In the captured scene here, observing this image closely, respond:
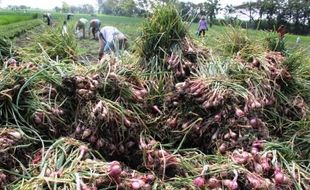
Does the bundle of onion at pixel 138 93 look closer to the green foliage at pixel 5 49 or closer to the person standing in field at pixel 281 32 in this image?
the green foliage at pixel 5 49

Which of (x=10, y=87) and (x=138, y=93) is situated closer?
(x=10, y=87)

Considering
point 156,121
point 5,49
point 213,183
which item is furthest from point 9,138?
point 5,49

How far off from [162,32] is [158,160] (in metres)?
1.35

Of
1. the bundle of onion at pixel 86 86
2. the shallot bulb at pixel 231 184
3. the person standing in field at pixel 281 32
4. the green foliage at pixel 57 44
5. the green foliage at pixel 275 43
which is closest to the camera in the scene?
the shallot bulb at pixel 231 184

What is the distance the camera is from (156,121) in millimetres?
2883

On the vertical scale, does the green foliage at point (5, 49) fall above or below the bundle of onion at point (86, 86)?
above

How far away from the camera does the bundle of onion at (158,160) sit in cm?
241

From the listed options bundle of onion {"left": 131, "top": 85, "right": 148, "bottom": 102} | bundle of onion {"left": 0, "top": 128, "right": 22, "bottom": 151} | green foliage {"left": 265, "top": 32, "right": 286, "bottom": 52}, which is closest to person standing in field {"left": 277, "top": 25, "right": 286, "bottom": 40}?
green foliage {"left": 265, "top": 32, "right": 286, "bottom": 52}

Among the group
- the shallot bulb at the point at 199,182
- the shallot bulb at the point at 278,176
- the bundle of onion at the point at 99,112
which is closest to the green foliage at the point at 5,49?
the bundle of onion at the point at 99,112

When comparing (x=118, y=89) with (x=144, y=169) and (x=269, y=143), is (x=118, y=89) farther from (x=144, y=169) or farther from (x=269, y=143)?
(x=269, y=143)

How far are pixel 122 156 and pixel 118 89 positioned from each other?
0.41m

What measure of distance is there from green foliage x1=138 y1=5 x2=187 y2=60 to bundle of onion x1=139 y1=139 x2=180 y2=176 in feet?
3.74

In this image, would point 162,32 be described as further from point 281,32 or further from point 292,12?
point 292,12

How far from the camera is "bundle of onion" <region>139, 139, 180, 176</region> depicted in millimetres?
2408
